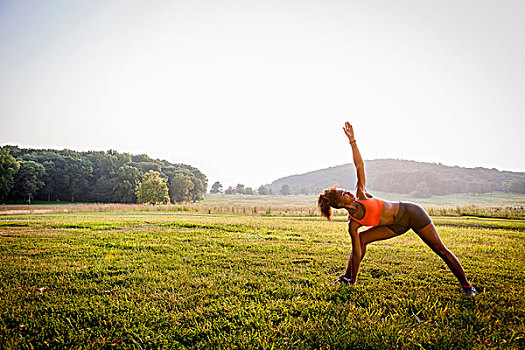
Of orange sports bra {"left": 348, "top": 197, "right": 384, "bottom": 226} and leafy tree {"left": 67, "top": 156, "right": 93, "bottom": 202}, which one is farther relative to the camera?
leafy tree {"left": 67, "top": 156, "right": 93, "bottom": 202}

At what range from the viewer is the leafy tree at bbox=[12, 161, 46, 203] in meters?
60.8

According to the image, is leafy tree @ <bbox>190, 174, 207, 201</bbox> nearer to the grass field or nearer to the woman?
the grass field

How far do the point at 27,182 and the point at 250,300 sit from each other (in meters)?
77.9

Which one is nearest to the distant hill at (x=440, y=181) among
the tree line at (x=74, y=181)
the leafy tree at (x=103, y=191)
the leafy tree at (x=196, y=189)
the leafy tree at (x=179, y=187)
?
the leafy tree at (x=196, y=189)

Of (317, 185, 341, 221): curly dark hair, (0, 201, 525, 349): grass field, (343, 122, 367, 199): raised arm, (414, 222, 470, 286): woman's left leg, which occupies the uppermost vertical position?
(343, 122, 367, 199): raised arm

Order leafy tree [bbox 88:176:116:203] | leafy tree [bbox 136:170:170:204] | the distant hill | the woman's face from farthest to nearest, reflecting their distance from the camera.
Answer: the distant hill
leafy tree [bbox 88:176:116:203]
leafy tree [bbox 136:170:170:204]
the woman's face

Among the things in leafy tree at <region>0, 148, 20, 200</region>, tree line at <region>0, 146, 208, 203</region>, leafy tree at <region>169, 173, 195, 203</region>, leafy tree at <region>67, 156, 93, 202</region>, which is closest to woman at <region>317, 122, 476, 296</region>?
tree line at <region>0, 146, 208, 203</region>

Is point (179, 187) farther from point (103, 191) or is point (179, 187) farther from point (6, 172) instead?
point (6, 172)

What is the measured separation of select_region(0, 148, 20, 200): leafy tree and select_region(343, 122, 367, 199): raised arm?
73.2m

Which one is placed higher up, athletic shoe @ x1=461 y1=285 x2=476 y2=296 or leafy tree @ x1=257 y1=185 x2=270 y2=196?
leafy tree @ x1=257 y1=185 x2=270 y2=196

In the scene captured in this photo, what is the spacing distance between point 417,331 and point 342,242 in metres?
5.96

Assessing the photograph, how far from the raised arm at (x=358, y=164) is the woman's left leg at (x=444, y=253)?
1.15 meters

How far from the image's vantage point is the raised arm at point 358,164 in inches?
180

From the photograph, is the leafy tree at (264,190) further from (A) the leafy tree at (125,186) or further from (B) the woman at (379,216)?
(B) the woman at (379,216)
